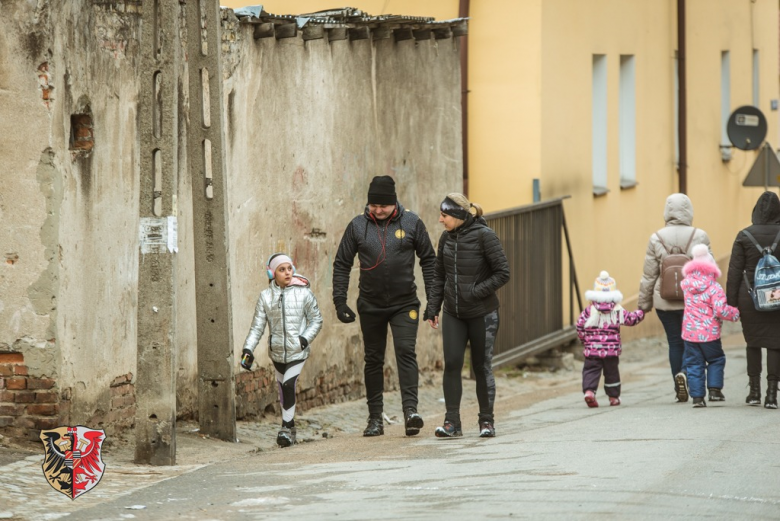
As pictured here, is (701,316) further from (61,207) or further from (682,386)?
(61,207)

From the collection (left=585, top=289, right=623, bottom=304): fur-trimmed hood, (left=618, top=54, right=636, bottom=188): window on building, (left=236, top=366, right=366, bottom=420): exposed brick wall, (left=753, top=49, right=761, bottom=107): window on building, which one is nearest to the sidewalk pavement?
(left=236, top=366, right=366, bottom=420): exposed brick wall

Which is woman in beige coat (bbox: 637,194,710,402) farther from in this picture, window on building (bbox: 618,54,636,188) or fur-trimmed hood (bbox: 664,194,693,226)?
window on building (bbox: 618,54,636,188)

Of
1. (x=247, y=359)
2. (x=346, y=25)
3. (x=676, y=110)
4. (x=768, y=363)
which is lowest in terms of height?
(x=768, y=363)

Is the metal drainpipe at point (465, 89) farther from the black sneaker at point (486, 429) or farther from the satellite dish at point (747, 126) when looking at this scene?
the black sneaker at point (486, 429)

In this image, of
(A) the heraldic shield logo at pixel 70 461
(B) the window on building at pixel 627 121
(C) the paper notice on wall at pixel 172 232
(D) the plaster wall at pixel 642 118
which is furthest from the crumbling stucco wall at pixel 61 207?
(B) the window on building at pixel 627 121

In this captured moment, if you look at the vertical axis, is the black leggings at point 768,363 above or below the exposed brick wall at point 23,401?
below

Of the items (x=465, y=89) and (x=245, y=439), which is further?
(x=465, y=89)

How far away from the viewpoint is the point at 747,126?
20.0 metres

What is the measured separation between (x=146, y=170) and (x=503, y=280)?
2606 millimetres

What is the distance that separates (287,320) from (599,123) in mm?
10011

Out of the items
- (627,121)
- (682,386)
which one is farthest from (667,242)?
(627,121)

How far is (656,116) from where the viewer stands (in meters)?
21.5

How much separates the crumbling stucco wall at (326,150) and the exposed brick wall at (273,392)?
0.09ft

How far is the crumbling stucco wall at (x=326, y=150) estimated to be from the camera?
11.5 metres
